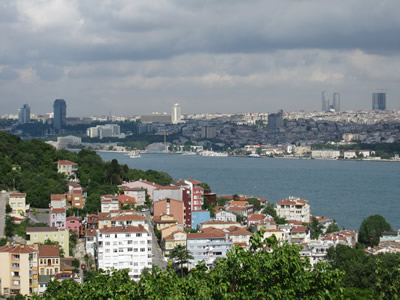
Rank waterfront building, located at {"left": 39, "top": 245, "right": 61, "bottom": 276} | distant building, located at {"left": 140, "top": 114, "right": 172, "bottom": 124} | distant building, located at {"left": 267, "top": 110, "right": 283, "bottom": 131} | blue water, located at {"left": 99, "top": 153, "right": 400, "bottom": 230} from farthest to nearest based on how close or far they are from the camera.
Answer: distant building, located at {"left": 140, "top": 114, "right": 172, "bottom": 124}
distant building, located at {"left": 267, "top": 110, "right": 283, "bottom": 131}
blue water, located at {"left": 99, "top": 153, "right": 400, "bottom": 230}
waterfront building, located at {"left": 39, "top": 245, "right": 61, "bottom": 276}

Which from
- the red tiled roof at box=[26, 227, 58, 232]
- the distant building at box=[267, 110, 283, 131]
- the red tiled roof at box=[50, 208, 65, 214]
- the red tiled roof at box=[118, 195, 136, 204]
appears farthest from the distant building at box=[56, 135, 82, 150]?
the red tiled roof at box=[26, 227, 58, 232]

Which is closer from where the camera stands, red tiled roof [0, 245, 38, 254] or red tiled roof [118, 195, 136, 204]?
red tiled roof [0, 245, 38, 254]

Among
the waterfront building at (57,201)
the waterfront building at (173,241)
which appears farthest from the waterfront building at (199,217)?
the waterfront building at (57,201)

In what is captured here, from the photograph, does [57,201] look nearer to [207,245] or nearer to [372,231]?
[207,245]

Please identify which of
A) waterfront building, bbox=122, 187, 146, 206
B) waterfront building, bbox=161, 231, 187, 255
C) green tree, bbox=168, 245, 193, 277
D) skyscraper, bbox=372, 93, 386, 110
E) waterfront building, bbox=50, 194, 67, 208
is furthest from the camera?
skyscraper, bbox=372, 93, 386, 110

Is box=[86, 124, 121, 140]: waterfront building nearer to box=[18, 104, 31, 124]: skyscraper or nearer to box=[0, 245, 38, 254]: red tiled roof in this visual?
box=[18, 104, 31, 124]: skyscraper

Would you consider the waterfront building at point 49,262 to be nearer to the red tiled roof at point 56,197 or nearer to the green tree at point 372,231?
the red tiled roof at point 56,197
